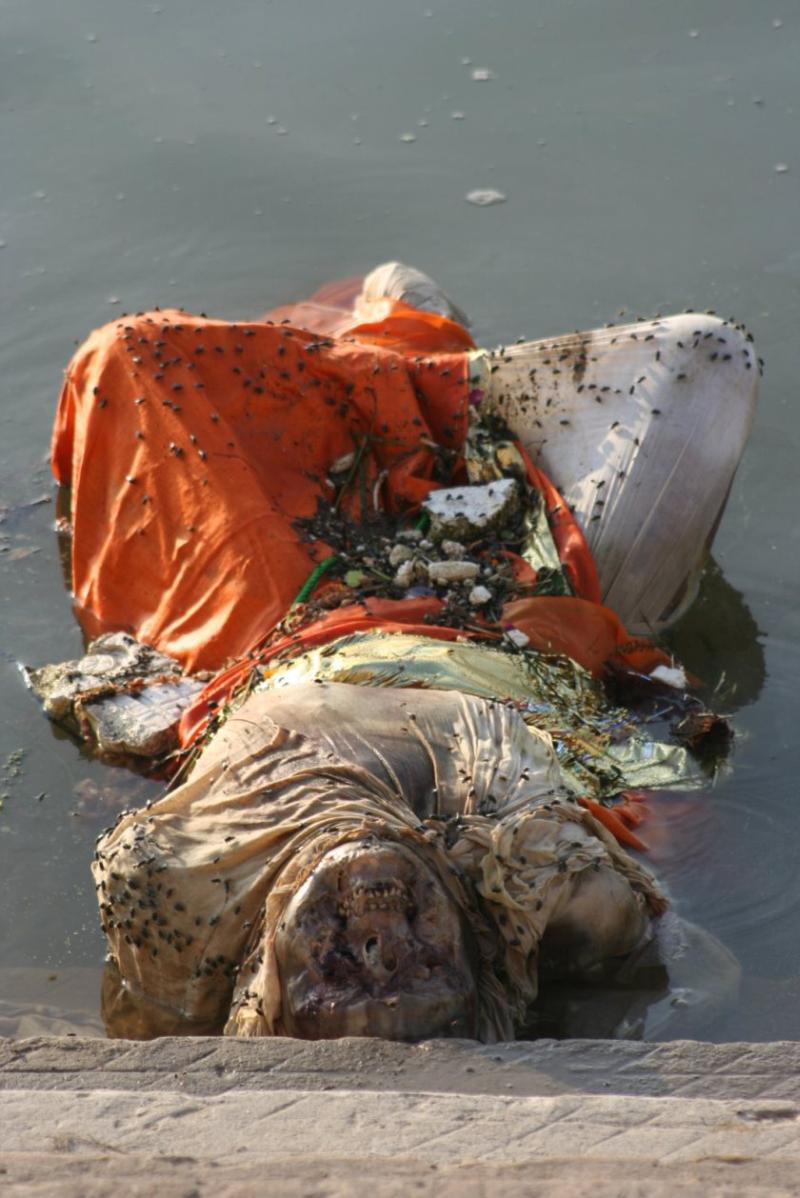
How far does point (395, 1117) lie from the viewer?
8.09ft

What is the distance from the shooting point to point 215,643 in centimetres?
435

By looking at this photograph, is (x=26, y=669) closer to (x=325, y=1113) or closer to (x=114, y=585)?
(x=114, y=585)

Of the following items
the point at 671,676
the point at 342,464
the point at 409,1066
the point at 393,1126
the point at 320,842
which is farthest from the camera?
the point at 342,464

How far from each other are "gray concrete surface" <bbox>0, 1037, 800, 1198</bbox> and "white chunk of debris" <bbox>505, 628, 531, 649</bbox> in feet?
4.81

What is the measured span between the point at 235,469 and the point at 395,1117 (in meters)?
2.36

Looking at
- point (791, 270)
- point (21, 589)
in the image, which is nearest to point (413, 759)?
point (21, 589)

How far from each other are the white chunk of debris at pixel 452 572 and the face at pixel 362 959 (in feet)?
4.80

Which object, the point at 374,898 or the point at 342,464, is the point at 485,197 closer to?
the point at 342,464

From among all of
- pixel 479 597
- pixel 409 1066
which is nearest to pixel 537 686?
pixel 479 597

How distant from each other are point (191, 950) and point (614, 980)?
0.92 meters

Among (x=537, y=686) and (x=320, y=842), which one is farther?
(x=537, y=686)

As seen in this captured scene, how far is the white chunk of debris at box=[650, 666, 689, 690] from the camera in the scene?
14.3 ft

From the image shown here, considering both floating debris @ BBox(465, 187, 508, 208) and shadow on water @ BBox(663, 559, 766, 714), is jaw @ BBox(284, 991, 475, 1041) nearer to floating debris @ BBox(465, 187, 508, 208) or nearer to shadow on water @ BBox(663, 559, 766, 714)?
shadow on water @ BBox(663, 559, 766, 714)

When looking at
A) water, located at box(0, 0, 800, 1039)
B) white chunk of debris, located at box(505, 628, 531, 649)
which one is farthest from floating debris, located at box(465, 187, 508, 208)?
white chunk of debris, located at box(505, 628, 531, 649)
